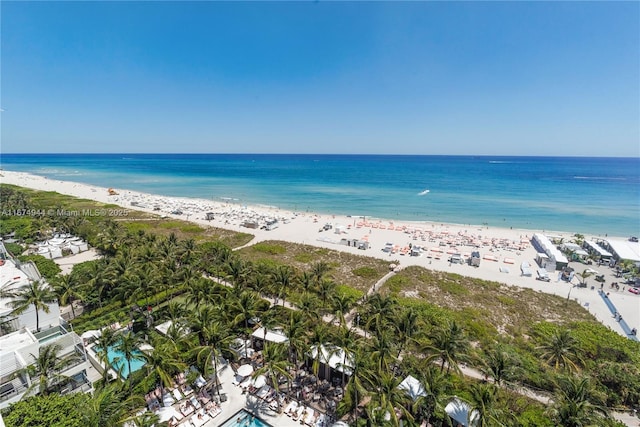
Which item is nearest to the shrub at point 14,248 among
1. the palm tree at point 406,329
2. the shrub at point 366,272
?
the shrub at point 366,272

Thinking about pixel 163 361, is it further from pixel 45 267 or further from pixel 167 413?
pixel 45 267

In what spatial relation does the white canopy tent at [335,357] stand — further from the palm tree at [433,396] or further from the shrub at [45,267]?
the shrub at [45,267]

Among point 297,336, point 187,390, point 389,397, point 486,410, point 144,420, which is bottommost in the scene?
point 187,390

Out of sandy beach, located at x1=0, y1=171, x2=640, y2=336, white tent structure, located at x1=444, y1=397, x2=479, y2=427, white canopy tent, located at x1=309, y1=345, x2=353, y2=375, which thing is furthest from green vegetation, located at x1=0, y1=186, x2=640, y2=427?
sandy beach, located at x1=0, y1=171, x2=640, y2=336

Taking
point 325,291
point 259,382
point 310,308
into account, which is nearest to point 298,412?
point 259,382

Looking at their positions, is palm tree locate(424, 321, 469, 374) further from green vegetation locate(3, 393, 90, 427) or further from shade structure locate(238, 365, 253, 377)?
green vegetation locate(3, 393, 90, 427)

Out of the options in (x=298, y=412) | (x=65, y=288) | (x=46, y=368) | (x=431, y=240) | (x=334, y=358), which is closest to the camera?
(x=46, y=368)

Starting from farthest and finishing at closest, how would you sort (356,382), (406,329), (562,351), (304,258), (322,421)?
(304,258)
(406,329)
(562,351)
(322,421)
(356,382)

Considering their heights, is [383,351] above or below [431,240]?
above

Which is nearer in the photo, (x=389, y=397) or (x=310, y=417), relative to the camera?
(x=389, y=397)
